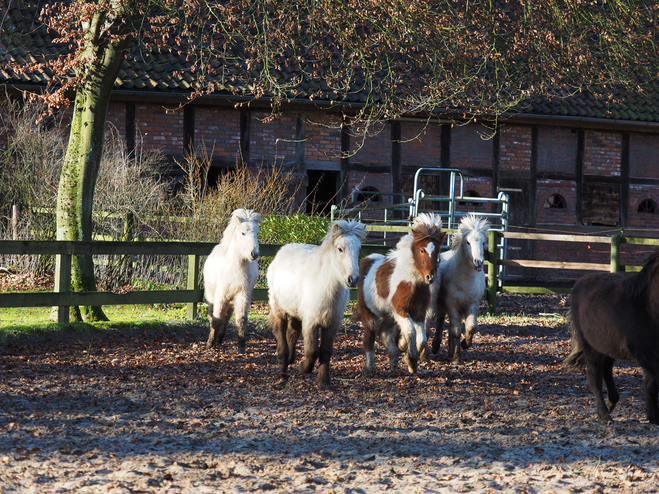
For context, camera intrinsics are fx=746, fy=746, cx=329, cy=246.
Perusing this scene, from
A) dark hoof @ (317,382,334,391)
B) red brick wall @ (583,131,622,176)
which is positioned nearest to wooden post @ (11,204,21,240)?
dark hoof @ (317,382,334,391)

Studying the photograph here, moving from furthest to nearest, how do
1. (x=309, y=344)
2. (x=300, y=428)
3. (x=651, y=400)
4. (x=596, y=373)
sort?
(x=309, y=344)
(x=596, y=373)
(x=651, y=400)
(x=300, y=428)

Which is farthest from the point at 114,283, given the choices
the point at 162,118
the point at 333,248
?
the point at 333,248

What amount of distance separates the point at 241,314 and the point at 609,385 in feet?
14.5

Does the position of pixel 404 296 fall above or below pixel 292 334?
above

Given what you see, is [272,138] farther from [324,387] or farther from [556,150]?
[324,387]

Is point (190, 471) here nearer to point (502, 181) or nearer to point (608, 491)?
point (608, 491)

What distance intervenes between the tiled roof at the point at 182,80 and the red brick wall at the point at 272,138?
2.64 ft

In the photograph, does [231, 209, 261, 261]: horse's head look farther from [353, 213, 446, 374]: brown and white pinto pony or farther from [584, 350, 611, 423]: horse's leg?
[584, 350, 611, 423]: horse's leg

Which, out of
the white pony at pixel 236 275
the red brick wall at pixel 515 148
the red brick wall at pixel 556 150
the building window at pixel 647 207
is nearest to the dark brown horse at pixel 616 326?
the white pony at pixel 236 275

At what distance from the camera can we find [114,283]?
42.4 feet

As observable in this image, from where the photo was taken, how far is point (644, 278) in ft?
18.6

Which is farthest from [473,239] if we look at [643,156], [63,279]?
[643,156]

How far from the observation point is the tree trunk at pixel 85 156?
989 centimetres

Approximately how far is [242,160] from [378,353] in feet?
28.0
